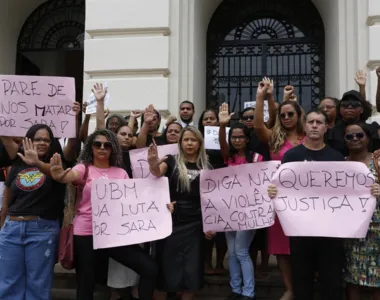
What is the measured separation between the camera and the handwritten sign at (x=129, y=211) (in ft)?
11.5

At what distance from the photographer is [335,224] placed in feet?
10.7

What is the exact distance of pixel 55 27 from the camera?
824 centimetres

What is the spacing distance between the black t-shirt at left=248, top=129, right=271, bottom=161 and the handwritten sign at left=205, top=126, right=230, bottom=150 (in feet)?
1.08

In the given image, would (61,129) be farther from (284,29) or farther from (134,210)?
(284,29)

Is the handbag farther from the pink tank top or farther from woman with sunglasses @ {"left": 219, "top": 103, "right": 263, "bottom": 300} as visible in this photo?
the pink tank top

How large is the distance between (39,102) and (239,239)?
2.29 m

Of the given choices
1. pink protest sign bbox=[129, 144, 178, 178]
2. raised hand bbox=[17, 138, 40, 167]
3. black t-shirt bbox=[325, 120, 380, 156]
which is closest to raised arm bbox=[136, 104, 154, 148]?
pink protest sign bbox=[129, 144, 178, 178]

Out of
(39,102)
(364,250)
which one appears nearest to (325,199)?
(364,250)

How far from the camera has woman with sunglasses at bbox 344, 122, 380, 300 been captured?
329 cm

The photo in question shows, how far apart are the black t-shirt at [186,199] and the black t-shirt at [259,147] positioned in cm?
67

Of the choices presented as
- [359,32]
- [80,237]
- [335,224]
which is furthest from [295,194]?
[359,32]

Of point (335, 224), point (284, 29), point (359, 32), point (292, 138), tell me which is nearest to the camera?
point (335, 224)

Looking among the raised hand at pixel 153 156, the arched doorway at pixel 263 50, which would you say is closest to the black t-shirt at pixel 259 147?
the raised hand at pixel 153 156

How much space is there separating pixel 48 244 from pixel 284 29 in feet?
18.1
